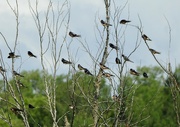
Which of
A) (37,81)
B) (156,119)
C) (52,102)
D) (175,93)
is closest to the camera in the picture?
(175,93)

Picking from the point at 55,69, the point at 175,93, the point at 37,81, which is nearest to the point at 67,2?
the point at 55,69

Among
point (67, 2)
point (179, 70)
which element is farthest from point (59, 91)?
point (67, 2)

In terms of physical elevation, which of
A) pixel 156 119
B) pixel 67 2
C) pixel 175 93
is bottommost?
pixel 175 93

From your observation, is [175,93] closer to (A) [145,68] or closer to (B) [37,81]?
(A) [145,68]

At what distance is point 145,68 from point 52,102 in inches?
1418

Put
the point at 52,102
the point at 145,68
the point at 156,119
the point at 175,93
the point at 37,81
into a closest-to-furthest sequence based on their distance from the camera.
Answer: the point at 175,93, the point at 52,102, the point at 156,119, the point at 145,68, the point at 37,81

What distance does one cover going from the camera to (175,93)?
744cm

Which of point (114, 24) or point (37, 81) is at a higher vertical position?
point (37, 81)

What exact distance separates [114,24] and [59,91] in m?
36.5

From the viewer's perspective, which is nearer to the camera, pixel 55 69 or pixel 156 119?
pixel 55 69

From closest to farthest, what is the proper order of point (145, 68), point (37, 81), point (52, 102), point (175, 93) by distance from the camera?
point (175, 93) < point (52, 102) < point (145, 68) < point (37, 81)

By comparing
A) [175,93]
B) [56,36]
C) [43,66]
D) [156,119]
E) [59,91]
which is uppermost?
[59,91]

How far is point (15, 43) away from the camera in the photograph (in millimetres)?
8180

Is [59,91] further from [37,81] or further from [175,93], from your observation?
[175,93]
